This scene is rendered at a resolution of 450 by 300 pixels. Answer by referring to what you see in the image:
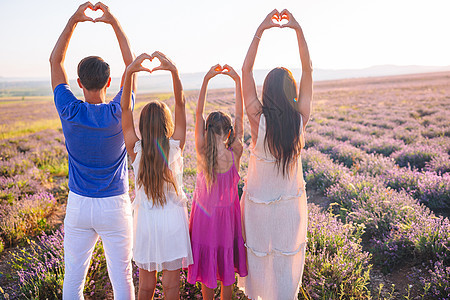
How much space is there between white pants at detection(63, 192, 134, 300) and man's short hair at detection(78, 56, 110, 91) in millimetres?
847

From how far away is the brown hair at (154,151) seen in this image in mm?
2287

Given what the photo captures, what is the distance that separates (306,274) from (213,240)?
4.43 feet

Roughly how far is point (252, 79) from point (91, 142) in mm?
1330

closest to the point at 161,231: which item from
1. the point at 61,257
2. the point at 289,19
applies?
the point at 61,257

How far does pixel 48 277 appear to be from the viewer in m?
2.93

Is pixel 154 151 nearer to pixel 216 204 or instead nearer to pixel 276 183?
pixel 216 204

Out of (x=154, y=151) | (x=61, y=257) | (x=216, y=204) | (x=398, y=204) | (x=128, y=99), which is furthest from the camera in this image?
(x=398, y=204)

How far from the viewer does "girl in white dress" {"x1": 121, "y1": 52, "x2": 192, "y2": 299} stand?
7.53ft

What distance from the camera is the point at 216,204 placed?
8.23 feet

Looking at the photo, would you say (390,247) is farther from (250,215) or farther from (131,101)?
(131,101)

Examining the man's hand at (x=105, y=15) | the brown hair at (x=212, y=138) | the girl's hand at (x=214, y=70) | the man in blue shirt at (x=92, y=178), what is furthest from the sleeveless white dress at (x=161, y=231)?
the man's hand at (x=105, y=15)

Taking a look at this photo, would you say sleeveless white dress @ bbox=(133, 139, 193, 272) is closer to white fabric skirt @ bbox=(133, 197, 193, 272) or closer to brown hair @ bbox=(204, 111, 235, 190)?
white fabric skirt @ bbox=(133, 197, 193, 272)

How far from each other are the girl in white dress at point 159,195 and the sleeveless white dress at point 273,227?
593 millimetres

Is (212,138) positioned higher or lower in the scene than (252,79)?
lower
